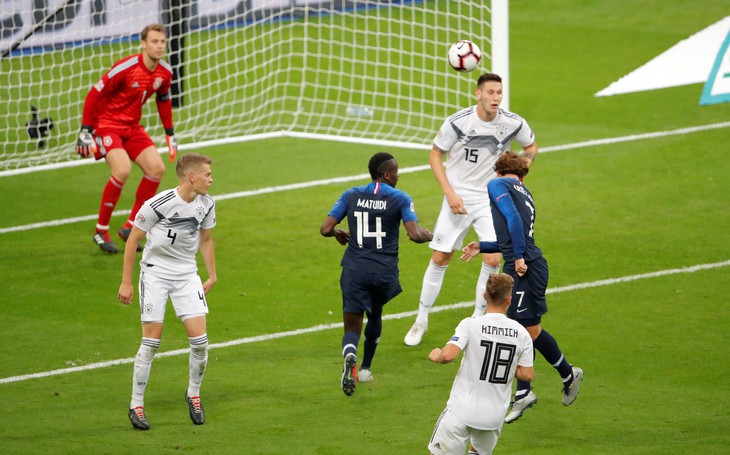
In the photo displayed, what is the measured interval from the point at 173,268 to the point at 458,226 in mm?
3008

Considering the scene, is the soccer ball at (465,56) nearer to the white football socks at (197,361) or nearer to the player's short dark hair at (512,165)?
the player's short dark hair at (512,165)

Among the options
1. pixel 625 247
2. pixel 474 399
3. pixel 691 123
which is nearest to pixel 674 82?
pixel 691 123

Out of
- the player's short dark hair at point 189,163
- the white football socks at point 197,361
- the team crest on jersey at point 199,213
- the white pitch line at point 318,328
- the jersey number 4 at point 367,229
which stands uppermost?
the player's short dark hair at point 189,163

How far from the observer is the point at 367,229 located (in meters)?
9.41

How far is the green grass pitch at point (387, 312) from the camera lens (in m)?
8.82

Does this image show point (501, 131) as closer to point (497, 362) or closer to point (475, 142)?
point (475, 142)

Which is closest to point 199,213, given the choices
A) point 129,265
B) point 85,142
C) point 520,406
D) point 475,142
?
point 129,265

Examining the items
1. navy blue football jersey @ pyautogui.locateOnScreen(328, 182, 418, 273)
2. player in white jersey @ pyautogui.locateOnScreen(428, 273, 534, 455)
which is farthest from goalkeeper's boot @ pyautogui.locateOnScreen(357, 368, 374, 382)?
player in white jersey @ pyautogui.locateOnScreen(428, 273, 534, 455)

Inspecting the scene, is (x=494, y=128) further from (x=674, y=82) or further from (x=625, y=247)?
(x=674, y=82)

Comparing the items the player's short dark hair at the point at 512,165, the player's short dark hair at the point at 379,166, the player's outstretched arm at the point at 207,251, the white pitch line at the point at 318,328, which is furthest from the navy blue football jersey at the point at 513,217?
the white pitch line at the point at 318,328

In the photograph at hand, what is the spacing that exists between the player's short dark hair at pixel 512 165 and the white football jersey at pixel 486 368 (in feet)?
6.60

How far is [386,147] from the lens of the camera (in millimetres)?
17438

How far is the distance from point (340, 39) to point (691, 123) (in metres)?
6.58

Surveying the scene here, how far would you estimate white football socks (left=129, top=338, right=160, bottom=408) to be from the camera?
877 cm
